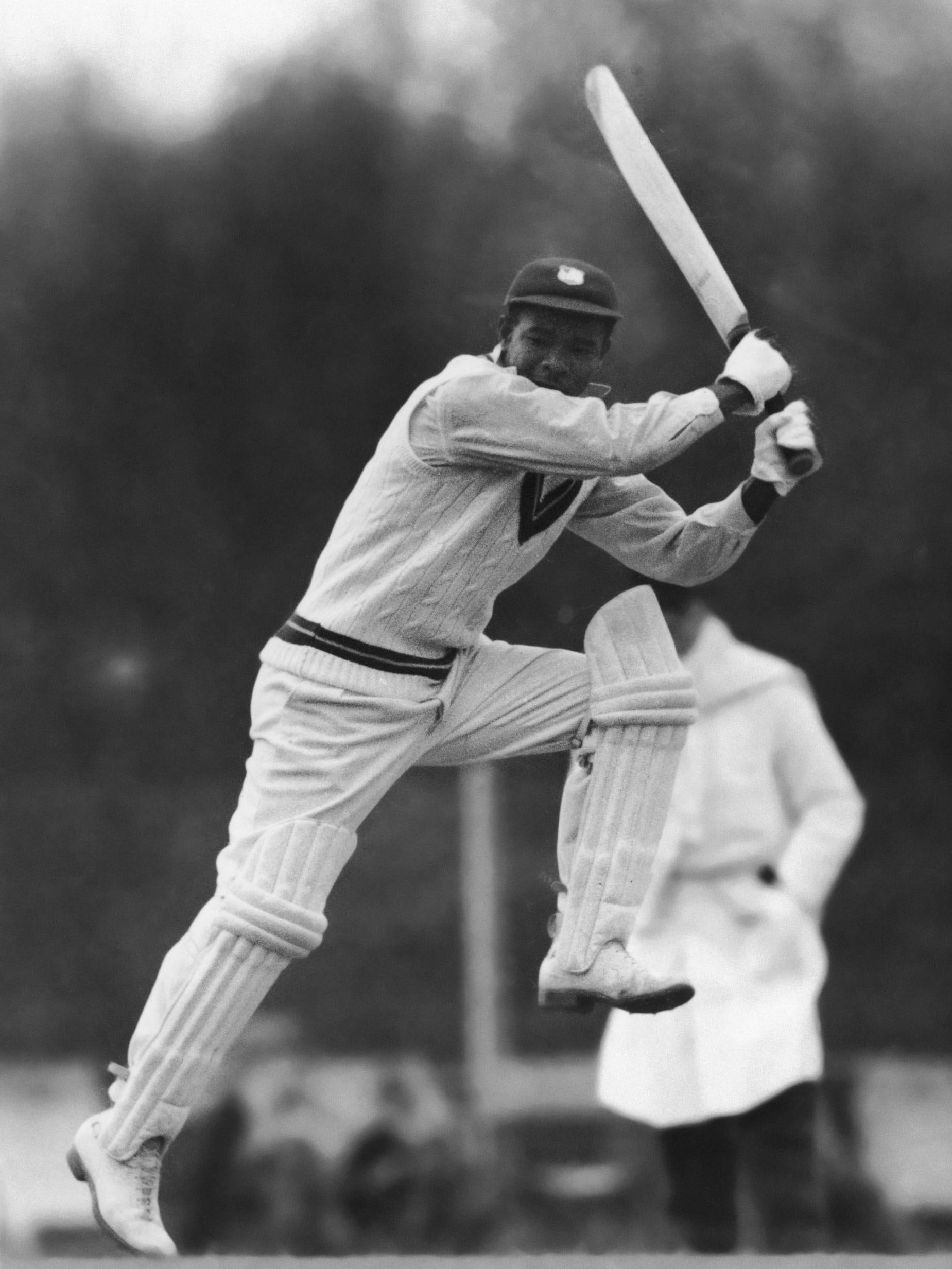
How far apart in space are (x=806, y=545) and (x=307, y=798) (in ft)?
8.26

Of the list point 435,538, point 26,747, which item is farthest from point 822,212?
point 435,538

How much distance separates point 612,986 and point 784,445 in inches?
31.7

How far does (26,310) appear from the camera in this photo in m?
6.05

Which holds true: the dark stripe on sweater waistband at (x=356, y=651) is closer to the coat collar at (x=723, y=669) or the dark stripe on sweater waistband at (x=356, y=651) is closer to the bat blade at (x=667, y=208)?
the bat blade at (x=667, y=208)

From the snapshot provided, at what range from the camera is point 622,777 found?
3.56 metres

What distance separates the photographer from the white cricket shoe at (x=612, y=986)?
346cm

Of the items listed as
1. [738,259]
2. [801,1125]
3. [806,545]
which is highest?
[738,259]

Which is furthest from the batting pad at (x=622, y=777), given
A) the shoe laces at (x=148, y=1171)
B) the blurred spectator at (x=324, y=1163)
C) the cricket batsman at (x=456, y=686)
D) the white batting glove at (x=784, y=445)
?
the blurred spectator at (x=324, y=1163)

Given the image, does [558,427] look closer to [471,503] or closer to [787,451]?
[471,503]

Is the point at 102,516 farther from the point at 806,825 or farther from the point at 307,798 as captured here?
the point at 307,798

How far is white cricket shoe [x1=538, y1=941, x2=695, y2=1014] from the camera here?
346cm

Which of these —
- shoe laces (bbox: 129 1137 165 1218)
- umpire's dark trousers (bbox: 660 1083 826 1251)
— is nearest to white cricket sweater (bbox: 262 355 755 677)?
shoe laces (bbox: 129 1137 165 1218)

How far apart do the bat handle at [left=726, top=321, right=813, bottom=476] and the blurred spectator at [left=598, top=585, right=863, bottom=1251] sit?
1.21 meters

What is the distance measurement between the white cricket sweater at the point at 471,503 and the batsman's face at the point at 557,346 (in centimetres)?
4
